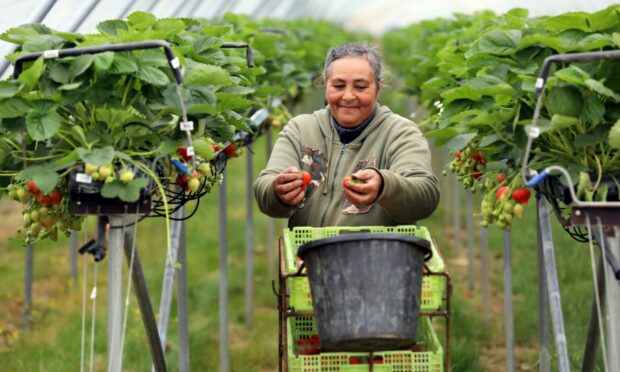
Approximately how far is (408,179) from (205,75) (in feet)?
3.01

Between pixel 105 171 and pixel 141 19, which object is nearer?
pixel 105 171

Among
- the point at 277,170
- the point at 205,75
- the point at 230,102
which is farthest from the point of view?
the point at 277,170

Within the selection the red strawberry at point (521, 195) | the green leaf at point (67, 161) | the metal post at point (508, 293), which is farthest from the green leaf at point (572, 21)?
the metal post at point (508, 293)

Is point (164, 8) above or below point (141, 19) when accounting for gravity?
above

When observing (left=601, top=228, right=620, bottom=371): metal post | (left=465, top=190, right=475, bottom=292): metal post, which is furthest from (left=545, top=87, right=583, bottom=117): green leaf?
(left=465, top=190, right=475, bottom=292): metal post

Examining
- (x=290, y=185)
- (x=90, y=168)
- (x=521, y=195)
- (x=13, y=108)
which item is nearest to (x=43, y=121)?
(x=13, y=108)

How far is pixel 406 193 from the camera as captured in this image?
384cm

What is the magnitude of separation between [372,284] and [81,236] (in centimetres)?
728

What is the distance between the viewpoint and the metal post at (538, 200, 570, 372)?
3.94 m

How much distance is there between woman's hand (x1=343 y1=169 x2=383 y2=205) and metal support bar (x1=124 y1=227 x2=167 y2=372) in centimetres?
80

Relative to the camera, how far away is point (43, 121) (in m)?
3.21

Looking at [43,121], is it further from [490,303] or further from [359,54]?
[490,303]

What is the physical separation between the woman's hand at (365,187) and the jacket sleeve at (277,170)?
0.33 metres

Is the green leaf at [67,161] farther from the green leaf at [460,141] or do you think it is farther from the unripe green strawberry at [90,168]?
the green leaf at [460,141]
